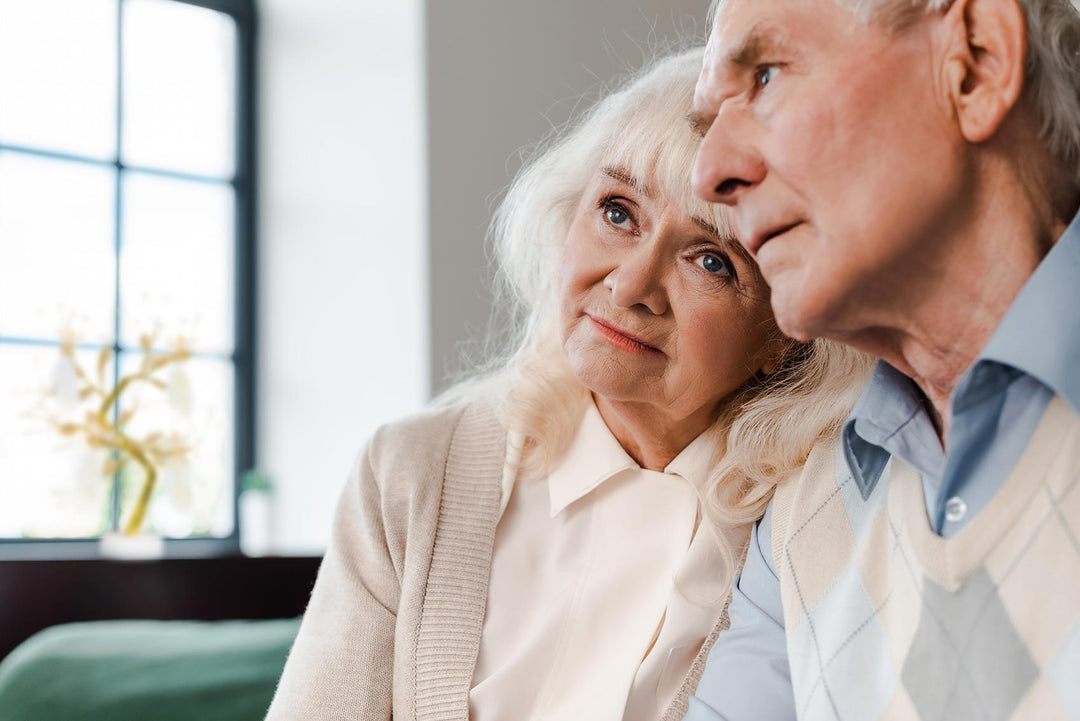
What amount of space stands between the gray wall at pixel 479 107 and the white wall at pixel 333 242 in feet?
0.19

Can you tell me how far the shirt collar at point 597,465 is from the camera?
1498 mm

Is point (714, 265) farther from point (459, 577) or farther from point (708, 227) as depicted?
point (459, 577)

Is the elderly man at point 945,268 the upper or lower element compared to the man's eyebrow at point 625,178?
lower

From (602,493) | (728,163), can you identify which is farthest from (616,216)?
(728,163)

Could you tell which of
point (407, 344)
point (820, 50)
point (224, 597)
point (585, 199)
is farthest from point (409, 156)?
point (820, 50)

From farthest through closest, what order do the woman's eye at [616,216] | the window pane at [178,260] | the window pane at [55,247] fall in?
the window pane at [178,260], the window pane at [55,247], the woman's eye at [616,216]

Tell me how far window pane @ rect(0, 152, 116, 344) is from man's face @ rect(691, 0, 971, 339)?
109 inches

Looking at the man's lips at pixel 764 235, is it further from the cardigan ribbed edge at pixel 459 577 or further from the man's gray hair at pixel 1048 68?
the cardigan ribbed edge at pixel 459 577

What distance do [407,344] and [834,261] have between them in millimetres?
2365

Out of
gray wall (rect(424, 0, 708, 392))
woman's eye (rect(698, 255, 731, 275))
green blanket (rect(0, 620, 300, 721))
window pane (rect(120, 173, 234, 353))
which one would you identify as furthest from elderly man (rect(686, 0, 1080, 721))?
window pane (rect(120, 173, 234, 353))

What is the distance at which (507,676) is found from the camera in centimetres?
139

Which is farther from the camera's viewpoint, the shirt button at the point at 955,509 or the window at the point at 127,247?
the window at the point at 127,247

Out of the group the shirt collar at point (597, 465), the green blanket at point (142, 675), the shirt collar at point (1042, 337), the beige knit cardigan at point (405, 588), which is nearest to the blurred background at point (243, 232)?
the green blanket at point (142, 675)

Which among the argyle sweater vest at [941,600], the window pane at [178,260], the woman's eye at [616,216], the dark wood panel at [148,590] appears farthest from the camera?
the window pane at [178,260]
